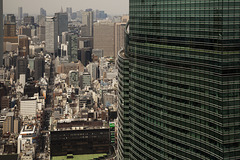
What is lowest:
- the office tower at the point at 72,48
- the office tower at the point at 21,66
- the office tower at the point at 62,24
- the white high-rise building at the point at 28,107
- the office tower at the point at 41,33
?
the white high-rise building at the point at 28,107

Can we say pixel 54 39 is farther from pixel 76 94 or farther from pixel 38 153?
pixel 38 153

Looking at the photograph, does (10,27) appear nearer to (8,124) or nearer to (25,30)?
(25,30)

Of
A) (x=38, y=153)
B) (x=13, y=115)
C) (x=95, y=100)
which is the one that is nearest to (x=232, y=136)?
(x=38, y=153)

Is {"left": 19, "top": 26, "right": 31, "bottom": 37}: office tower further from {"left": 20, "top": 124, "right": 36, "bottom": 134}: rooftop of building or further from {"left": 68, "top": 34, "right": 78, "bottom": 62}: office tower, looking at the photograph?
{"left": 20, "top": 124, "right": 36, "bottom": 134}: rooftop of building

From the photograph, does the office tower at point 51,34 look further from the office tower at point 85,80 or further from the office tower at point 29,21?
the office tower at point 85,80

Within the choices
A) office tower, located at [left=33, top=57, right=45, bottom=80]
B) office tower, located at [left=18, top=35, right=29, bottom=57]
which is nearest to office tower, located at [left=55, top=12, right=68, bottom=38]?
office tower, located at [left=18, top=35, right=29, bottom=57]

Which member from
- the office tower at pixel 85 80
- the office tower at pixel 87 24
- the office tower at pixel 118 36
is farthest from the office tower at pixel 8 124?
the office tower at pixel 87 24
